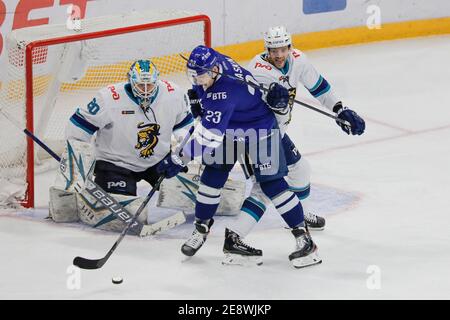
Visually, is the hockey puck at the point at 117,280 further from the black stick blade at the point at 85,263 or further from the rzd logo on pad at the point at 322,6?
the rzd logo on pad at the point at 322,6

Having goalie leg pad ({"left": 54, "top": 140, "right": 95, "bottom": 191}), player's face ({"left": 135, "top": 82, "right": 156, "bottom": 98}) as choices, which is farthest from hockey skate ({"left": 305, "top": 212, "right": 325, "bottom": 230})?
goalie leg pad ({"left": 54, "top": 140, "right": 95, "bottom": 191})

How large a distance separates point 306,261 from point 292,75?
2.98ft

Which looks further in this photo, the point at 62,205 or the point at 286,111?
the point at 62,205

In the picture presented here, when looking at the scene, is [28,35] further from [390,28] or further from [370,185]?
[390,28]

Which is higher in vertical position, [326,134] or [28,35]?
[28,35]

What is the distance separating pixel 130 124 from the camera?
6.10 m

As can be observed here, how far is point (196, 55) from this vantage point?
17.7 ft

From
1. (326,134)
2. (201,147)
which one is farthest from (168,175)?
(326,134)

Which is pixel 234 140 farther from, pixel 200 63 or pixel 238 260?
pixel 238 260

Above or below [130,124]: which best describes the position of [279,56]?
above

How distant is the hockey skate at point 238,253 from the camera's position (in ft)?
18.4

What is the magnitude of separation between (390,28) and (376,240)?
4.23 meters

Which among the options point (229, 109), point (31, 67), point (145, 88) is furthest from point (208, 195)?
point (31, 67)

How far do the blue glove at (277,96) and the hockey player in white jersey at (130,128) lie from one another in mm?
719
